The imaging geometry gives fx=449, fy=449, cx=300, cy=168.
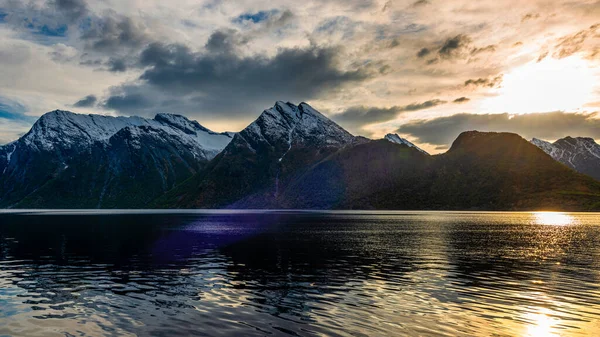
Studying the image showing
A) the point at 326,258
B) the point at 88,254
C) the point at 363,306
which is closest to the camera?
the point at 363,306

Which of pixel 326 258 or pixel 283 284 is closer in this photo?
pixel 283 284

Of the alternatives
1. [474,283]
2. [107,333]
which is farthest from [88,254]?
[474,283]

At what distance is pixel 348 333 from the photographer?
27.5 m

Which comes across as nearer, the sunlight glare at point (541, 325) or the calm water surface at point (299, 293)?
the sunlight glare at point (541, 325)

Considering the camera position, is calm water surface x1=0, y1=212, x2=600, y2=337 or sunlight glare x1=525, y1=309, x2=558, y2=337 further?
calm water surface x1=0, y1=212, x2=600, y2=337

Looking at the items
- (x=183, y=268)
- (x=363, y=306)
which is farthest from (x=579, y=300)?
(x=183, y=268)

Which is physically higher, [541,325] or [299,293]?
[541,325]

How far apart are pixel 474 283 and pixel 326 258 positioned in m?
26.9

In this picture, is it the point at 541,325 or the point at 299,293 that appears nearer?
the point at 541,325

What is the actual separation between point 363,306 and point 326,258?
34180 millimetres

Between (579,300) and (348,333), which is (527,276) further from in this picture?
(348,333)

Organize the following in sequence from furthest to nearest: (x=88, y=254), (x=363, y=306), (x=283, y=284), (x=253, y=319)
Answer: (x=88, y=254), (x=283, y=284), (x=363, y=306), (x=253, y=319)

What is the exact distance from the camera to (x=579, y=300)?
124 feet

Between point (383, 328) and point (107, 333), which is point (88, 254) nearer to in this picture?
point (107, 333)
